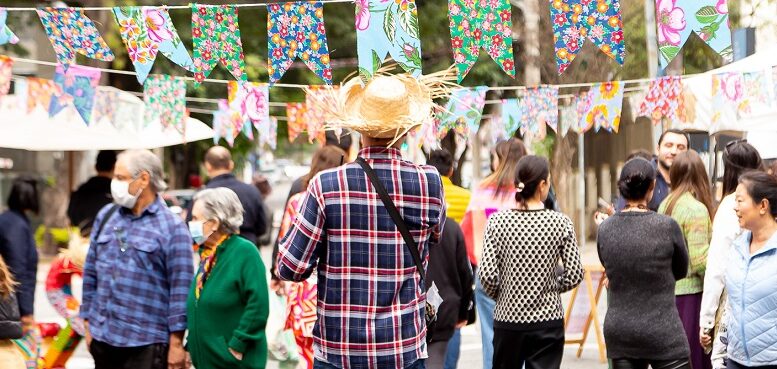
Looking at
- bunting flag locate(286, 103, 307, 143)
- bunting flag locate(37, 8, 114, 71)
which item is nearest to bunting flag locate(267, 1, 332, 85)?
bunting flag locate(37, 8, 114, 71)

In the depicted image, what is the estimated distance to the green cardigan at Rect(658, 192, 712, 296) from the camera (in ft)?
26.3

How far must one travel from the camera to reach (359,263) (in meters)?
5.27

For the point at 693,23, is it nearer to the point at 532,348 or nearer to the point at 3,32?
the point at 532,348

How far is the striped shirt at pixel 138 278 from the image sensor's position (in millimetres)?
7129

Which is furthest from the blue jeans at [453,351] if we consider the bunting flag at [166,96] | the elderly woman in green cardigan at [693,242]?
the bunting flag at [166,96]

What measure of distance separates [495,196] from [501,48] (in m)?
1.21

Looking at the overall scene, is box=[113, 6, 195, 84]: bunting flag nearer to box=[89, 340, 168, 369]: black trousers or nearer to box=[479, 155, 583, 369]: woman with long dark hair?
box=[89, 340, 168, 369]: black trousers

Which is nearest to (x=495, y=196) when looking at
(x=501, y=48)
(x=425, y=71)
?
(x=501, y=48)

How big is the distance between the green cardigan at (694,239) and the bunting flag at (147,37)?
364 cm

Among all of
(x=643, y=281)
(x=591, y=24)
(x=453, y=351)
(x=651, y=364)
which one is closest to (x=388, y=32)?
(x=591, y=24)

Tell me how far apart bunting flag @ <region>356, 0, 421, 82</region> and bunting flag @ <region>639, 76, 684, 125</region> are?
204 inches

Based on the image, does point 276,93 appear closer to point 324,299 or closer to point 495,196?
point 495,196

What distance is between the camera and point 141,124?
1443 centimetres

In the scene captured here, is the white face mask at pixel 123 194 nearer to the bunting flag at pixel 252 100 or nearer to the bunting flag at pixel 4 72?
the bunting flag at pixel 4 72
